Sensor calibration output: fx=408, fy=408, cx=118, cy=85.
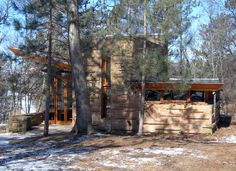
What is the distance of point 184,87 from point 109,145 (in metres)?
4.05

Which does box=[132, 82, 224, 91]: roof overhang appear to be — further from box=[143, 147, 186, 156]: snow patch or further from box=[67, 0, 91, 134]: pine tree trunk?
box=[143, 147, 186, 156]: snow patch

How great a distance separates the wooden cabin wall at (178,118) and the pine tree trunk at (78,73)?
12.1 feet

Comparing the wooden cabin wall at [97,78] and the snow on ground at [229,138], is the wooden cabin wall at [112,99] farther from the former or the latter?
the snow on ground at [229,138]

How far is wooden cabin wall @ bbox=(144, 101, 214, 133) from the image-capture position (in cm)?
1542

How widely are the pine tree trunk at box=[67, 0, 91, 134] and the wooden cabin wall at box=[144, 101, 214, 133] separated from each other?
3680 mm

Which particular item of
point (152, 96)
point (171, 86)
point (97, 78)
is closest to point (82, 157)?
point (171, 86)

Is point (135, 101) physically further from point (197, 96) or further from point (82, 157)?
point (82, 157)

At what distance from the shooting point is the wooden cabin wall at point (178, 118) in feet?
50.6

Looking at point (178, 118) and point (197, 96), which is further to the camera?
point (197, 96)

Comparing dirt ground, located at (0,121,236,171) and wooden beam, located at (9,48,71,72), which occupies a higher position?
wooden beam, located at (9,48,71,72)

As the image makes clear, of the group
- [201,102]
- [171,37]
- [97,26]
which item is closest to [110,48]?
[97,26]

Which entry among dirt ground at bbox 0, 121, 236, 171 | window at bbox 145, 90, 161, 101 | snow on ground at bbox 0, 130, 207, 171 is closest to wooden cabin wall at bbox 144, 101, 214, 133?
window at bbox 145, 90, 161, 101

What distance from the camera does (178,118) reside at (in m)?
15.7

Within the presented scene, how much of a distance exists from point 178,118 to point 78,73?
487 centimetres
